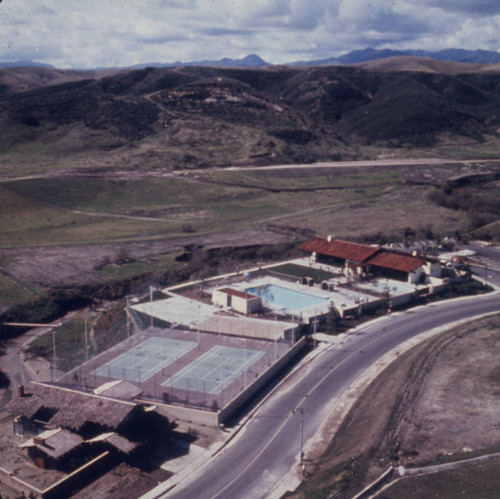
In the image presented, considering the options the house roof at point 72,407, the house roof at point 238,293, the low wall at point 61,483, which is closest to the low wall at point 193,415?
the house roof at point 72,407

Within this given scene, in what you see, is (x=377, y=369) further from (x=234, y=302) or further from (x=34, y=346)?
(x=34, y=346)

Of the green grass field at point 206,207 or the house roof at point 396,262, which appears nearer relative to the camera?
the house roof at point 396,262

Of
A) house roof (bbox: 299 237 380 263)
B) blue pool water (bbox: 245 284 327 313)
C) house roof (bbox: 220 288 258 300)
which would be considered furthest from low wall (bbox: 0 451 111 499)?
house roof (bbox: 299 237 380 263)

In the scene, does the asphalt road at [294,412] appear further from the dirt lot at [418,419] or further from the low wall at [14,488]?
the low wall at [14,488]

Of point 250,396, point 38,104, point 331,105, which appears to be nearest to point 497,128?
point 331,105

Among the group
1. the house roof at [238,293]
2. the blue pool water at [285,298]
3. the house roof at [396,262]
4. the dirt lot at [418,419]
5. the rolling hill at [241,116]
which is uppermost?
the rolling hill at [241,116]

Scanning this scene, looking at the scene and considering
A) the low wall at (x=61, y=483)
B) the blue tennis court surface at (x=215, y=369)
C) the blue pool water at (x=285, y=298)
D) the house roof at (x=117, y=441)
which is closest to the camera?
the low wall at (x=61, y=483)
